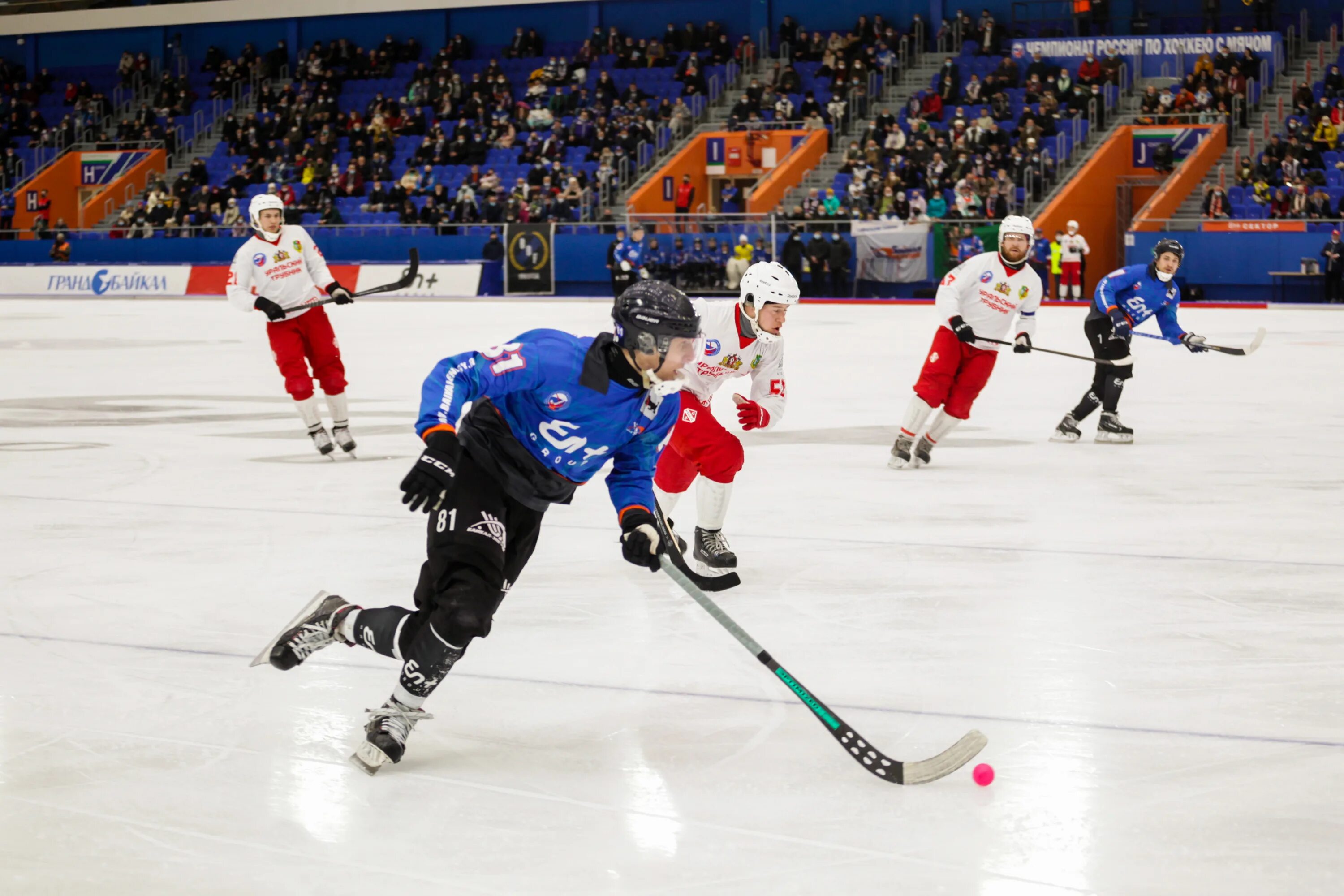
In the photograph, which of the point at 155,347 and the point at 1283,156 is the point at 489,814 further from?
the point at 1283,156

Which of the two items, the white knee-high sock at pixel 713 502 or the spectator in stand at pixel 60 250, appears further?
the spectator in stand at pixel 60 250

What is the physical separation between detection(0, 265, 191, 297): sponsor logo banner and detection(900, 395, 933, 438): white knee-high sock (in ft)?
84.4

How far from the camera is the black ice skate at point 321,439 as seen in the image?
930 cm

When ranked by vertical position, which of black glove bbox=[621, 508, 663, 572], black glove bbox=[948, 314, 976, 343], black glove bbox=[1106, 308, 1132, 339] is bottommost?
black glove bbox=[1106, 308, 1132, 339]

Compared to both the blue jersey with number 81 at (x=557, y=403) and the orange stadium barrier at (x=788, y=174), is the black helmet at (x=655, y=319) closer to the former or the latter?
the blue jersey with number 81 at (x=557, y=403)

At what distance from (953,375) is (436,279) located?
22563 mm

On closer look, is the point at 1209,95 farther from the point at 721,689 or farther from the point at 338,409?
the point at 721,689

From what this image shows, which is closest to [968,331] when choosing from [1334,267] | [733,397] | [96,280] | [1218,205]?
[733,397]

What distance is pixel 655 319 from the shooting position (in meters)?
3.58

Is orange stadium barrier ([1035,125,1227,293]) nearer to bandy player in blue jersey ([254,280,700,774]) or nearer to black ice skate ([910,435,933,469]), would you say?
black ice skate ([910,435,933,469])

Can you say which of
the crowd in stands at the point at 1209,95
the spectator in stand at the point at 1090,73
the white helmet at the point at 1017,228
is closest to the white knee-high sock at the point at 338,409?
the white helmet at the point at 1017,228

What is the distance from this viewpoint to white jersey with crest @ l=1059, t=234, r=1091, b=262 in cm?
2688

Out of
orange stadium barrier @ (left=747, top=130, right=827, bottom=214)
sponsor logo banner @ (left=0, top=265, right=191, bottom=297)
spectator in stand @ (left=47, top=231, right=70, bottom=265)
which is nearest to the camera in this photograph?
orange stadium barrier @ (left=747, top=130, right=827, bottom=214)

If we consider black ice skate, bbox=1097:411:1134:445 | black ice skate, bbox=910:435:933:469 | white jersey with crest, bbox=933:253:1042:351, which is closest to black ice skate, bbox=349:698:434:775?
black ice skate, bbox=910:435:933:469
